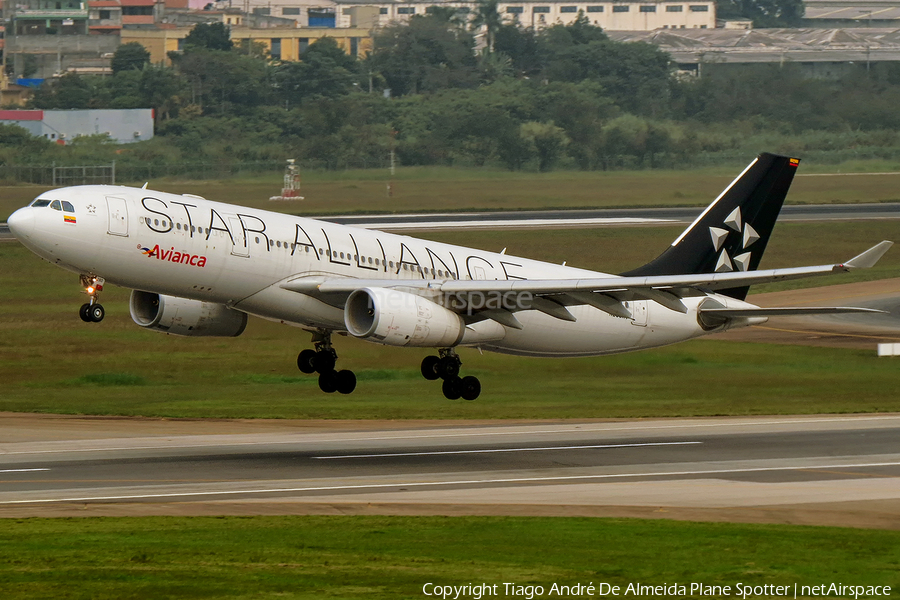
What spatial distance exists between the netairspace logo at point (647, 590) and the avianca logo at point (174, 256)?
1859 centimetres

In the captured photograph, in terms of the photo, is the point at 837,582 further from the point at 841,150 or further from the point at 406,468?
the point at 841,150

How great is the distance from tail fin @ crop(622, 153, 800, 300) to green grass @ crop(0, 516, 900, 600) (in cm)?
2063

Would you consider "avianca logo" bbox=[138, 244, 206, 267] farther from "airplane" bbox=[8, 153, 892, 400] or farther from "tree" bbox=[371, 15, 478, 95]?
"tree" bbox=[371, 15, 478, 95]

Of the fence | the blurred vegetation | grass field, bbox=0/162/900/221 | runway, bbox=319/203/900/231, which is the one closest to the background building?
the blurred vegetation

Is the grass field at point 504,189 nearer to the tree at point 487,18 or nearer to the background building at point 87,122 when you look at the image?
the background building at point 87,122

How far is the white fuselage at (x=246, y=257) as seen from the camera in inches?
1604

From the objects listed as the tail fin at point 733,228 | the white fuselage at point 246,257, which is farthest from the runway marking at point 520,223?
the white fuselage at point 246,257

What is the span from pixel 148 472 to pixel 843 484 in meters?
20.8

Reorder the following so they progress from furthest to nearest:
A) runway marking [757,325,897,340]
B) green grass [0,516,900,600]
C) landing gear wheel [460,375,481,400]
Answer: runway marking [757,325,897,340] < landing gear wheel [460,375,481,400] < green grass [0,516,900,600]

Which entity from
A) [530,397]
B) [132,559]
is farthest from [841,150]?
[132,559]

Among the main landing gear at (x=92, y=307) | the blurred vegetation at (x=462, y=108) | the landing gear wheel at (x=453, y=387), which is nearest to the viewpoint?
the main landing gear at (x=92, y=307)

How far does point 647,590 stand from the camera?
26141 millimetres

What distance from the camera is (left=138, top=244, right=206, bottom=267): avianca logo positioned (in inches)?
1631

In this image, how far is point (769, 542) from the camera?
1244 inches
